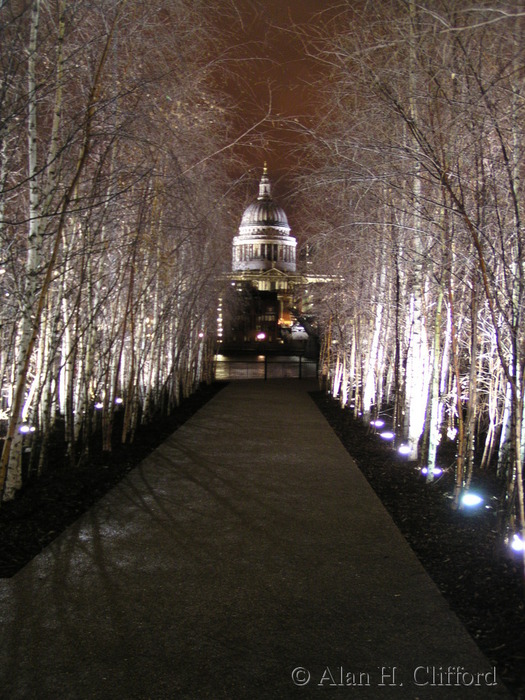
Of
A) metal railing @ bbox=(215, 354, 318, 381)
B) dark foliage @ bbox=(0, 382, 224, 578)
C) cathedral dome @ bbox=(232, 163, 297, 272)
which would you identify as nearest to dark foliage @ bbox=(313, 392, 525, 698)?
dark foliage @ bbox=(0, 382, 224, 578)

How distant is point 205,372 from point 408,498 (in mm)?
16784

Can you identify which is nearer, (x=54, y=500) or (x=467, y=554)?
(x=467, y=554)

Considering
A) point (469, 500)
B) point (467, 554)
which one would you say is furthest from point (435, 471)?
point (467, 554)

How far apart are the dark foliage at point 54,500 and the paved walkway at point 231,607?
0.21 metres

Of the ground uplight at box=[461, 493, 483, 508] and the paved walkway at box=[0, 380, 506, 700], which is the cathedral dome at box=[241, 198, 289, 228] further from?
the ground uplight at box=[461, 493, 483, 508]

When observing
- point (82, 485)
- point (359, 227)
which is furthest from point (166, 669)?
point (359, 227)

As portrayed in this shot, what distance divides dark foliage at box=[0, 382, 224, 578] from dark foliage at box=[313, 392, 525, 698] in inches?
132

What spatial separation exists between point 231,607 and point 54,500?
335 cm

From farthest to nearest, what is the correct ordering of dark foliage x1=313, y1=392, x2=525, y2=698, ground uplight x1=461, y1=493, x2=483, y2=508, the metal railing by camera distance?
the metal railing, ground uplight x1=461, y1=493, x2=483, y2=508, dark foliage x1=313, y1=392, x2=525, y2=698

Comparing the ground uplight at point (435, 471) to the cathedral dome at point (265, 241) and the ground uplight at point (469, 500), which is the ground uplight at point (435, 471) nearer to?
the ground uplight at point (469, 500)

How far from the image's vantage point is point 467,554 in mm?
5457

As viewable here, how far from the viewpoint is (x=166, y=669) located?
3.55 metres

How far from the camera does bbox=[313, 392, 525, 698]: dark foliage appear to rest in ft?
12.9

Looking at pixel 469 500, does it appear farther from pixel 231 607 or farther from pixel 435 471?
pixel 231 607
